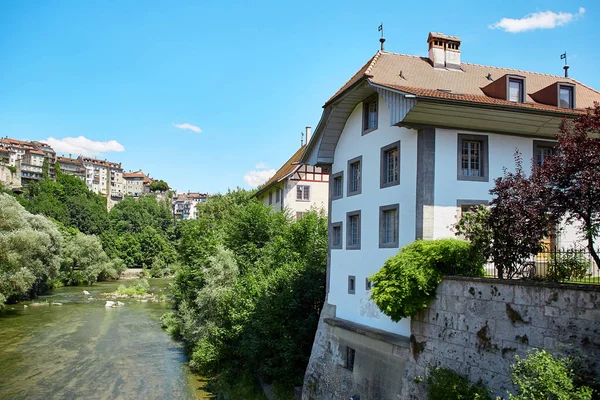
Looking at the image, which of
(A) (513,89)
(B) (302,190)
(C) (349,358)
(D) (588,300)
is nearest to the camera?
(D) (588,300)

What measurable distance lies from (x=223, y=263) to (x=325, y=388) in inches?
509

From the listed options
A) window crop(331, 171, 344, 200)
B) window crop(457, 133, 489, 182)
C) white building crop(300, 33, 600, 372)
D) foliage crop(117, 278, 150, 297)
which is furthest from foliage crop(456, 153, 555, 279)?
foliage crop(117, 278, 150, 297)

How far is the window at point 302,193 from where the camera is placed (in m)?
39.8

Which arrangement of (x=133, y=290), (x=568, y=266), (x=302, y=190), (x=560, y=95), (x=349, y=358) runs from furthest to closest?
1. (x=133, y=290)
2. (x=302, y=190)
3. (x=349, y=358)
4. (x=560, y=95)
5. (x=568, y=266)

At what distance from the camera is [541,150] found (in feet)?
51.8

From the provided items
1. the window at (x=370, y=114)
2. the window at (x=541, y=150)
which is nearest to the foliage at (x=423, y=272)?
the window at (x=541, y=150)

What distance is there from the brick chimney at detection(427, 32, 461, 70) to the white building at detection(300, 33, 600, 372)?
36mm

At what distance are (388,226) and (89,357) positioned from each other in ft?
73.1

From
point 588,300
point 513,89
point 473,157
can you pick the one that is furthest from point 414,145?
point 588,300

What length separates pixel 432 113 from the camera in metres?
14.1

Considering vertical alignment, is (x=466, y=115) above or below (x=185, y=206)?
below

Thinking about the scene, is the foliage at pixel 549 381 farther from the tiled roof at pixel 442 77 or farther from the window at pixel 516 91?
the window at pixel 516 91

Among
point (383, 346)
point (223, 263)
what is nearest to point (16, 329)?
point (223, 263)

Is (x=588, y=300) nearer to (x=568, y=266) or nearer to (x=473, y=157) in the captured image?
(x=568, y=266)
